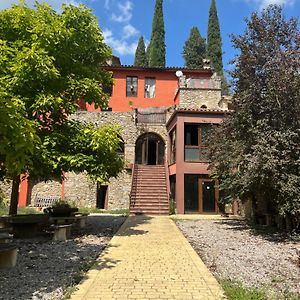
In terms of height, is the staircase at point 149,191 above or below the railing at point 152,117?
below

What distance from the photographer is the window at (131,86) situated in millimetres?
29703

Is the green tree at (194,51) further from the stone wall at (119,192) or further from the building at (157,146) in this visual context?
the stone wall at (119,192)

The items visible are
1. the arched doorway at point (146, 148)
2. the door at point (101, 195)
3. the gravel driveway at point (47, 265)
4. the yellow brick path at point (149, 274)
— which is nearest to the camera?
the yellow brick path at point (149, 274)

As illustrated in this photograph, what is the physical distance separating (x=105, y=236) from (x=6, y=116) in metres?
7.05

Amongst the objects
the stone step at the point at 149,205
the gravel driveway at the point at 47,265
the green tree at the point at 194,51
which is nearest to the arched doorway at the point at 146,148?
the stone step at the point at 149,205

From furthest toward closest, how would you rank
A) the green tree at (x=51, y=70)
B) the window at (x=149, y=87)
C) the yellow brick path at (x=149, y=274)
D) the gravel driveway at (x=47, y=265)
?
the window at (x=149, y=87) → the green tree at (x=51, y=70) → the gravel driveway at (x=47, y=265) → the yellow brick path at (x=149, y=274)

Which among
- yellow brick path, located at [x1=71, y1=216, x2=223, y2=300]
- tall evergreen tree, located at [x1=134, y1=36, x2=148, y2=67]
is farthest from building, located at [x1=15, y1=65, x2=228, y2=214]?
tall evergreen tree, located at [x1=134, y1=36, x2=148, y2=67]

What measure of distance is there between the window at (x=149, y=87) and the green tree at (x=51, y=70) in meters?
17.9

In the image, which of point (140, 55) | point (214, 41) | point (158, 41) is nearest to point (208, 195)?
point (158, 41)

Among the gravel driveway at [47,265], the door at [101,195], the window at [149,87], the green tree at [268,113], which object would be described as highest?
the window at [149,87]

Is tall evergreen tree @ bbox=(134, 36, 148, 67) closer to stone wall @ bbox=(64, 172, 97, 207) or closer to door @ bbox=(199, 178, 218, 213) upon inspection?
stone wall @ bbox=(64, 172, 97, 207)

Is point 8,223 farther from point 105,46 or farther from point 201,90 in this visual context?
point 201,90

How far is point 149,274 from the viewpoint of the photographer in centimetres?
601

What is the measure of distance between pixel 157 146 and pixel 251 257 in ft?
56.4
